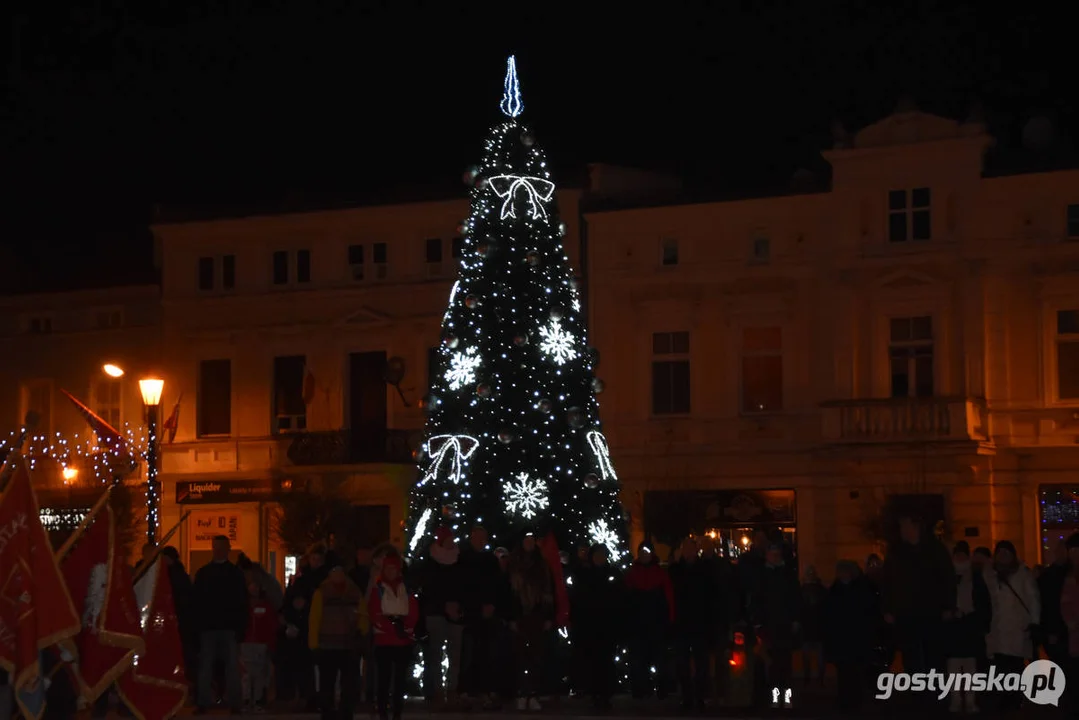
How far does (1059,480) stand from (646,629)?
17.8 metres

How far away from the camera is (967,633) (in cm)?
2034

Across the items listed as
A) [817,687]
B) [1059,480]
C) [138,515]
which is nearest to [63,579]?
[817,687]

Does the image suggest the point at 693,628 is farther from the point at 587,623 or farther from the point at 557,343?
the point at 557,343

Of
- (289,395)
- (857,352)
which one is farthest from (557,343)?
(289,395)

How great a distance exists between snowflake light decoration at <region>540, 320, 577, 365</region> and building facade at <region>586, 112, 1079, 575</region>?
14062 mm

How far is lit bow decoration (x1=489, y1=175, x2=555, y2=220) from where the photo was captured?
25.8 metres

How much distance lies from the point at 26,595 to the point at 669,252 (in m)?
28.0

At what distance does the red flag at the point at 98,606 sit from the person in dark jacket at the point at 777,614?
8.29 meters

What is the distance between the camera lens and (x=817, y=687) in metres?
25.7

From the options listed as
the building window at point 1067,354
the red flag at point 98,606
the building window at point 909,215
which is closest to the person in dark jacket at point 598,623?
the red flag at point 98,606

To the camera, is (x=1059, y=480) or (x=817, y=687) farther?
(x=1059, y=480)

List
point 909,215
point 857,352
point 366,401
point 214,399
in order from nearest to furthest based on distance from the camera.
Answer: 1. point 909,215
2. point 857,352
3. point 366,401
4. point 214,399

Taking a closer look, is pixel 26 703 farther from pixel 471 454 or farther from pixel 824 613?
pixel 471 454

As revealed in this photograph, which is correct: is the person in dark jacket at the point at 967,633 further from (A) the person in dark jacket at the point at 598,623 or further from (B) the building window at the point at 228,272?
(B) the building window at the point at 228,272
